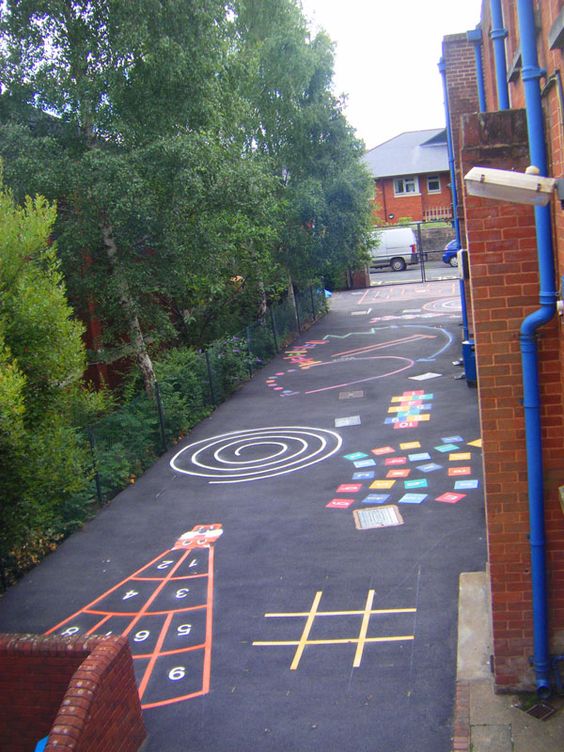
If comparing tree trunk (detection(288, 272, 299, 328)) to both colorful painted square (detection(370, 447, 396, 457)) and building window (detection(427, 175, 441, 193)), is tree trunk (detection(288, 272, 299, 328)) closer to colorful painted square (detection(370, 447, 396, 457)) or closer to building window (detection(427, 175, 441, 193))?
colorful painted square (detection(370, 447, 396, 457))

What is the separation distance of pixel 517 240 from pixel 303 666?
479 centimetres

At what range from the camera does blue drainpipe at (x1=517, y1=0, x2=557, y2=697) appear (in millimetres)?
5602

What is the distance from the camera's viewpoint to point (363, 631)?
8336mm

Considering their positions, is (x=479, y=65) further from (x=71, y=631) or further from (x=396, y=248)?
(x=396, y=248)

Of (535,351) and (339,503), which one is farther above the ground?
(535,351)

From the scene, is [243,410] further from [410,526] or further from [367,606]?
[367,606]

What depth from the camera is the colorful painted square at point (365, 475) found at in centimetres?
1320

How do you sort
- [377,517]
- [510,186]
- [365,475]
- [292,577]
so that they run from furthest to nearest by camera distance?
[365,475] < [377,517] < [292,577] < [510,186]

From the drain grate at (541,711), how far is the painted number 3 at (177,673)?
353cm

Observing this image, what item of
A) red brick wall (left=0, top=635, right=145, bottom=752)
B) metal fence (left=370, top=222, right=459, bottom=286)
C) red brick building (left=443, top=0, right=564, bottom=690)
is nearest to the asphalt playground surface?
red brick wall (left=0, top=635, right=145, bottom=752)

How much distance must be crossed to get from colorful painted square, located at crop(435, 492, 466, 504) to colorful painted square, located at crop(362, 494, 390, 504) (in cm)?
84

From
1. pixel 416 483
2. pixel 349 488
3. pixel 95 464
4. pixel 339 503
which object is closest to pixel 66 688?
pixel 339 503

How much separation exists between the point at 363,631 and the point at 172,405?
9.76m

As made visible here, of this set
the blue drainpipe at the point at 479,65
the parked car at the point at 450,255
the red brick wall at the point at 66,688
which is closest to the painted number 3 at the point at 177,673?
the red brick wall at the point at 66,688
